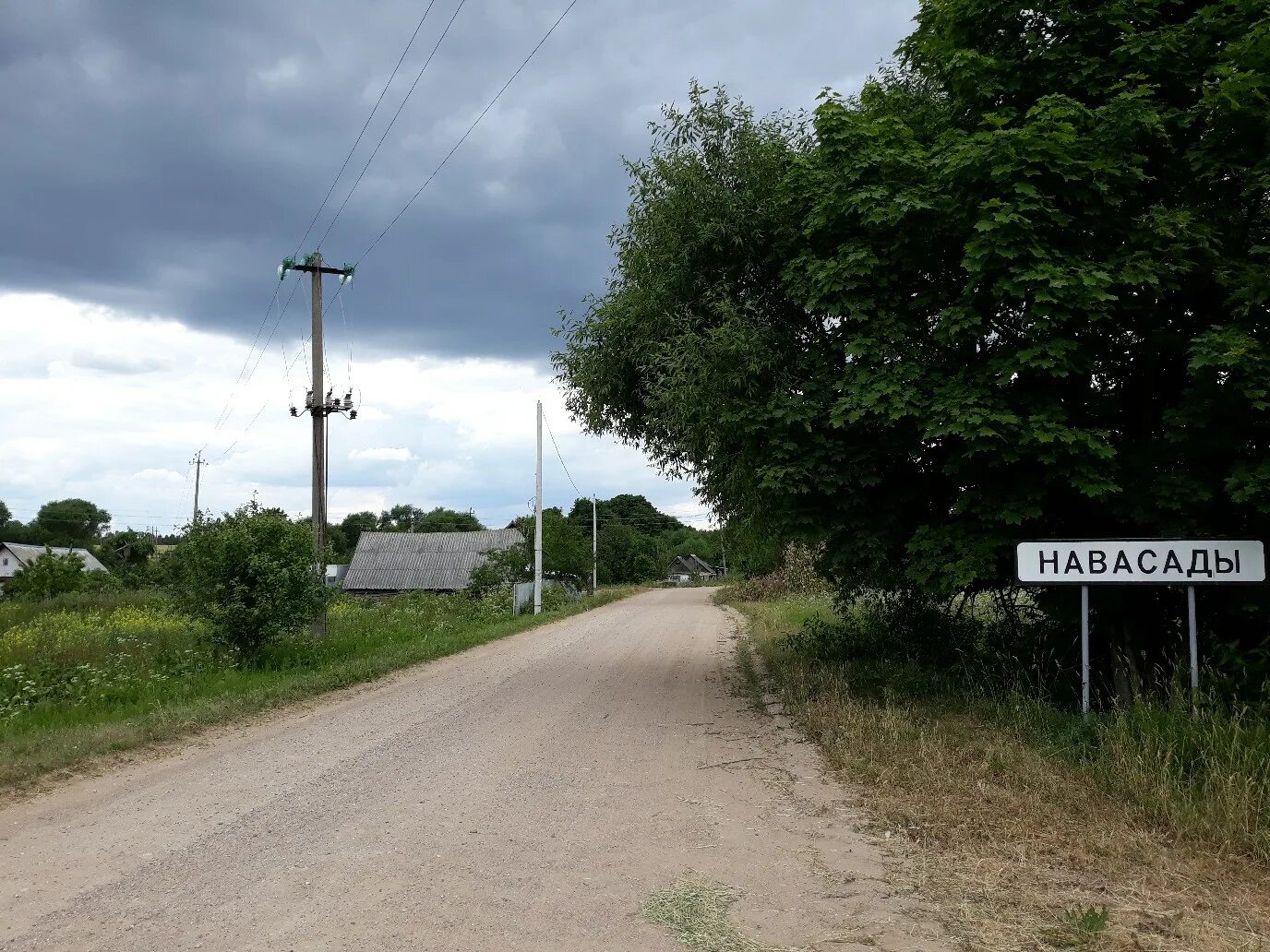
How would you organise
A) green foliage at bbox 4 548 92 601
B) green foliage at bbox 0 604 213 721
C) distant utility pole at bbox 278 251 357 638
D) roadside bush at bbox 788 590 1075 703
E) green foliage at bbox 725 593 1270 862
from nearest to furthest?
1. green foliage at bbox 725 593 1270 862
2. roadside bush at bbox 788 590 1075 703
3. green foliage at bbox 0 604 213 721
4. distant utility pole at bbox 278 251 357 638
5. green foliage at bbox 4 548 92 601

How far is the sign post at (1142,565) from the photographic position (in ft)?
25.1

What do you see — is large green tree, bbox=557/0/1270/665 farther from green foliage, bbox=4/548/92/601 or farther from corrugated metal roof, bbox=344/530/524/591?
corrugated metal roof, bbox=344/530/524/591

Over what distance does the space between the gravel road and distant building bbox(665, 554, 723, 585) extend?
116417 millimetres

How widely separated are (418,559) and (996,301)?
54.6 meters

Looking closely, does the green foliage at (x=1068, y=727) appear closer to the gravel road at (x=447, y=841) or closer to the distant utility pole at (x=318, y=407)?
the gravel road at (x=447, y=841)

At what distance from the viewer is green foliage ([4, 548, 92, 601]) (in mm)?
39281

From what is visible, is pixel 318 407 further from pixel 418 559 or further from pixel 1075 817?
pixel 418 559

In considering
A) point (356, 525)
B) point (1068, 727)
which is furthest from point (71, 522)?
point (1068, 727)

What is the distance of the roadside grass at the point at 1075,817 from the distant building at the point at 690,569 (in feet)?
385

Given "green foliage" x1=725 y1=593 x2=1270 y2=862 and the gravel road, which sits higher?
"green foliage" x1=725 y1=593 x2=1270 y2=862

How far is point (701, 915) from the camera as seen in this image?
443cm

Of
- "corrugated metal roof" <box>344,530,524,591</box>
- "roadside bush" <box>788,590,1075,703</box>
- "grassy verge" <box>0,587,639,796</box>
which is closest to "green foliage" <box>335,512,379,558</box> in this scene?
"corrugated metal roof" <box>344,530,524,591</box>

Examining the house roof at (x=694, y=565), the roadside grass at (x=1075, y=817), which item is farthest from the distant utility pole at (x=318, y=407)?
the house roof at (x=694, y=565)

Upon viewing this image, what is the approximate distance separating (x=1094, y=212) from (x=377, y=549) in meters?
57.4
